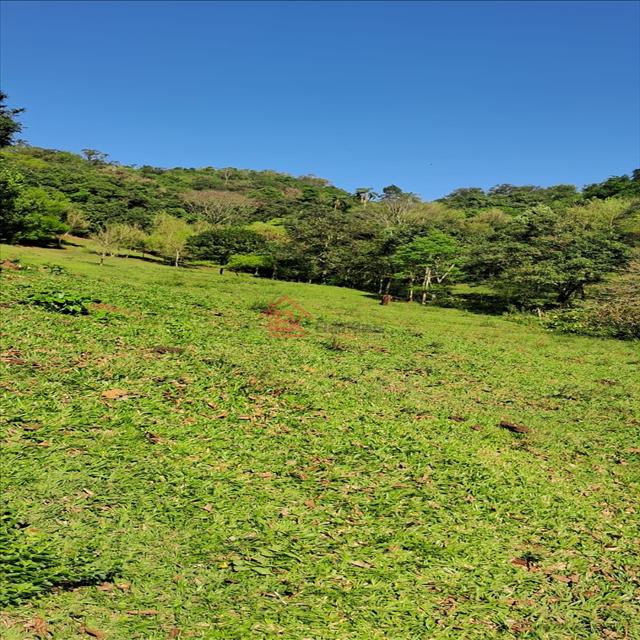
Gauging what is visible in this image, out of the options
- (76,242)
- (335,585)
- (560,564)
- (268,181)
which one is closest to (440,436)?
(560,564)

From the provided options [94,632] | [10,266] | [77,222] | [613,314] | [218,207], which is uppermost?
[218,207]

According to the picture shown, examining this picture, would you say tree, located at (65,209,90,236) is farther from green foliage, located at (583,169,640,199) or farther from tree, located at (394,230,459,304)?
green foliage, located at (583,169,640,199)

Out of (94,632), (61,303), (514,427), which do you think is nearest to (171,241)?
(61,303)

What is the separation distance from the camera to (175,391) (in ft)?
23.5

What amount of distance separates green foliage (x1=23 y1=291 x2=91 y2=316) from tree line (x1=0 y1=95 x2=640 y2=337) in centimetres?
1995

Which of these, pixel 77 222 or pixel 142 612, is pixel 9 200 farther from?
pixel 142 612

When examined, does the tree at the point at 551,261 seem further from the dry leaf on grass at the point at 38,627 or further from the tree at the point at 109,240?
the tree at the point at 109,240

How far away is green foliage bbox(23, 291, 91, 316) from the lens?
10.9 meters

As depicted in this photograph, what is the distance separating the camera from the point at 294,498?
488 centimetres

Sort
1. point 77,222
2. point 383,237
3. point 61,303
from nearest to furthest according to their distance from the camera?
point 61,303 → point 383,237 → point 77,222

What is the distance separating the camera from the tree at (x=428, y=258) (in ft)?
117

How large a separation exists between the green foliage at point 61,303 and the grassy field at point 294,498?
0.89m

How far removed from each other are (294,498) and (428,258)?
106 feet

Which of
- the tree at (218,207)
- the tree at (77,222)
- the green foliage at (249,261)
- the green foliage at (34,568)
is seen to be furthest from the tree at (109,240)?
the green foliage at (34,568)
